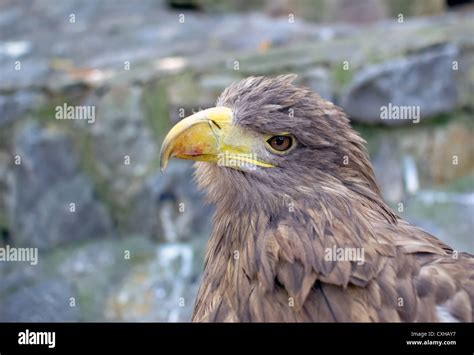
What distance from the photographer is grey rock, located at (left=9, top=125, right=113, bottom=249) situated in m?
4.77

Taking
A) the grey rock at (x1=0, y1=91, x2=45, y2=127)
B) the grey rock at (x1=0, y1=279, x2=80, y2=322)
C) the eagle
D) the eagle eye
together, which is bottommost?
the grey rock at (x1=0, y1=279, x2=80, y2=322)

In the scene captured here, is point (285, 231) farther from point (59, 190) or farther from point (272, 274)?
point (59, 190)

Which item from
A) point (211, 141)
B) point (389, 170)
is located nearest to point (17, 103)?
point (389, 170)

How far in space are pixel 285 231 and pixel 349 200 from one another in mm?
253

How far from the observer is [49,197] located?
4.80 m

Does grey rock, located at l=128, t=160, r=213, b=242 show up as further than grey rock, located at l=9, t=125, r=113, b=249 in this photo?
No

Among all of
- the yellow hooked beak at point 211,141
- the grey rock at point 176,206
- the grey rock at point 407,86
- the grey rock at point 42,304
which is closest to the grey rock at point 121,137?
the grey rock at point 176,206

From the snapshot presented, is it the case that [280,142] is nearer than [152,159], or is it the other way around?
[280,142]

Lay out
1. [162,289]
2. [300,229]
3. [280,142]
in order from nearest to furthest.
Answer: [300,229], [280,142], [162,289]

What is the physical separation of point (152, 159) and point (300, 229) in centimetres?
230

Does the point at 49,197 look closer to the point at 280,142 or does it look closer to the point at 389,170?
the point at 389,170

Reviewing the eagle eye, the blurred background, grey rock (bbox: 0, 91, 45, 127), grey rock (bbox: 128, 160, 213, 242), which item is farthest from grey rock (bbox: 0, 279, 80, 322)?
the eagle eye

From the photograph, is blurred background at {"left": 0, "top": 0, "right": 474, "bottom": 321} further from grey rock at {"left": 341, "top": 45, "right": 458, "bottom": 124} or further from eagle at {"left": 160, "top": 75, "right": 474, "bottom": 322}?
eagle at {"left": 160, "top": 75, "right": 474, "bottom": 322}

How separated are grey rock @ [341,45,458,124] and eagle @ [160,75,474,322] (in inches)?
82.3
